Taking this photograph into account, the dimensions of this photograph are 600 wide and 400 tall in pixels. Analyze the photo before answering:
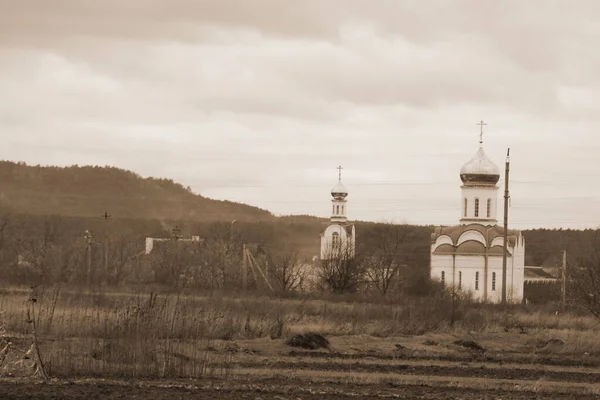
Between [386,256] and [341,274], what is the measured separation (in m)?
12.9

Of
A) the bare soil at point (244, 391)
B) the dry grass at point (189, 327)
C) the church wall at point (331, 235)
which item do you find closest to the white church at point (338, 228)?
the church wall at point (331, 235)

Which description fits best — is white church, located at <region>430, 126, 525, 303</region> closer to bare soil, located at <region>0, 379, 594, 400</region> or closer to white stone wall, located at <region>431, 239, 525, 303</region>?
white stone wall, located at <region>431, 239, 525, 303</region>

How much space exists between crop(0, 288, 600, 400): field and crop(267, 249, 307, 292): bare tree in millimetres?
25889

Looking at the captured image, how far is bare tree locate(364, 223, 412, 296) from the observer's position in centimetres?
6359

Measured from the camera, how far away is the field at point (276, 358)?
52.6 feet

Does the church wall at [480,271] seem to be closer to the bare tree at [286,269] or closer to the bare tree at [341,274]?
the bare tree at [341,274]

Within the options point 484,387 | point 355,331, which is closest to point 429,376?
point 484,387

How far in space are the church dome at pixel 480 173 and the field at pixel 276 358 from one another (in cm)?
3809

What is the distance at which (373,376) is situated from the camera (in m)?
18.4

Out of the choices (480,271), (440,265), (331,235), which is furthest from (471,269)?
(331,235)

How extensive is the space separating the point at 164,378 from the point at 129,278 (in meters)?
41.1

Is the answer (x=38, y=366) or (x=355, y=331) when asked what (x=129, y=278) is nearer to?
(x=355, y=331)

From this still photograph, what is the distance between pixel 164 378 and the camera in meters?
17.2

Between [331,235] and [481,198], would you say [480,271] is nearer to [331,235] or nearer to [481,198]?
[481,198]
